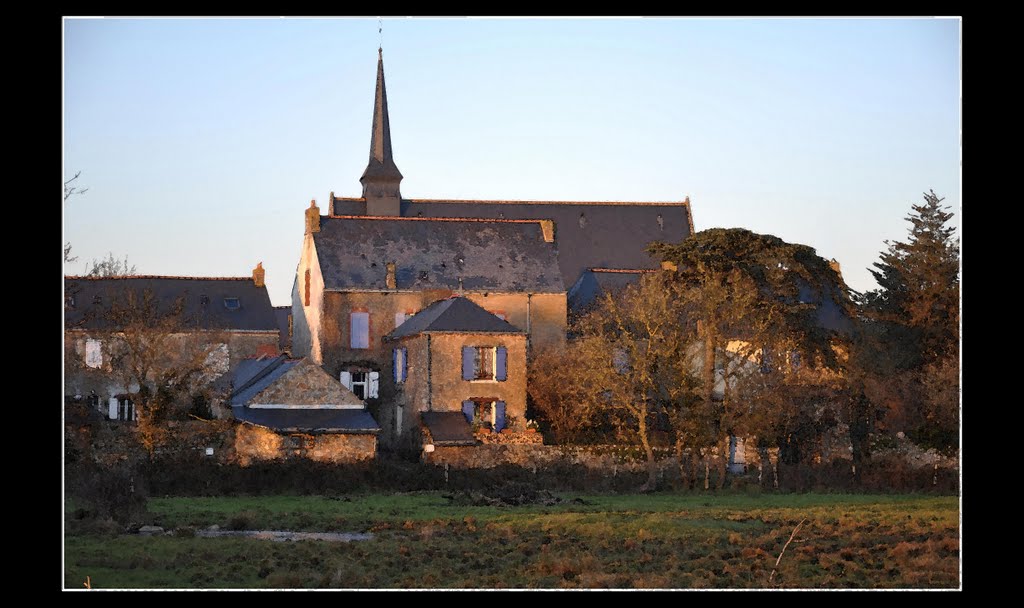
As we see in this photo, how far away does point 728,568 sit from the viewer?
2345 cm

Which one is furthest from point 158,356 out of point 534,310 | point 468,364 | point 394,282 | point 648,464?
point 648,464

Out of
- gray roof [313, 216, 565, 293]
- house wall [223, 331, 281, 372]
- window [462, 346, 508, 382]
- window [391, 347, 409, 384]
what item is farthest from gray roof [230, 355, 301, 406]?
window [462, 346, 508, 382]

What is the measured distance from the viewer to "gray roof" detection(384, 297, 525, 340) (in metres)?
44.2

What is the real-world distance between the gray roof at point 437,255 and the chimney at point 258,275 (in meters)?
6.35

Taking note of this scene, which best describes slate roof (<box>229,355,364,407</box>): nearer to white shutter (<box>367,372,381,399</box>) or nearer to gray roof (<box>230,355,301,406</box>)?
gray roof (<box>230,355,301,406</box>)

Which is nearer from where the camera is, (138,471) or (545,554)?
(545,554)

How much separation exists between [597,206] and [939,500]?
28733mm

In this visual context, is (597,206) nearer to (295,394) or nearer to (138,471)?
(295,394)

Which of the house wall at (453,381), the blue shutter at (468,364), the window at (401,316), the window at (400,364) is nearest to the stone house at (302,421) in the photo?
the house wall at (453,381)

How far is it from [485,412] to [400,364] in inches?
149

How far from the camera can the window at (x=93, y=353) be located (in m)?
52.0

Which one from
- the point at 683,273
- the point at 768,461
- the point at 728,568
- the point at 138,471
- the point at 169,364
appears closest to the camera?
the point at 728,568

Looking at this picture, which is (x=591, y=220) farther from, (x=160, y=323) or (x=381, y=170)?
(x=160, y=323)
